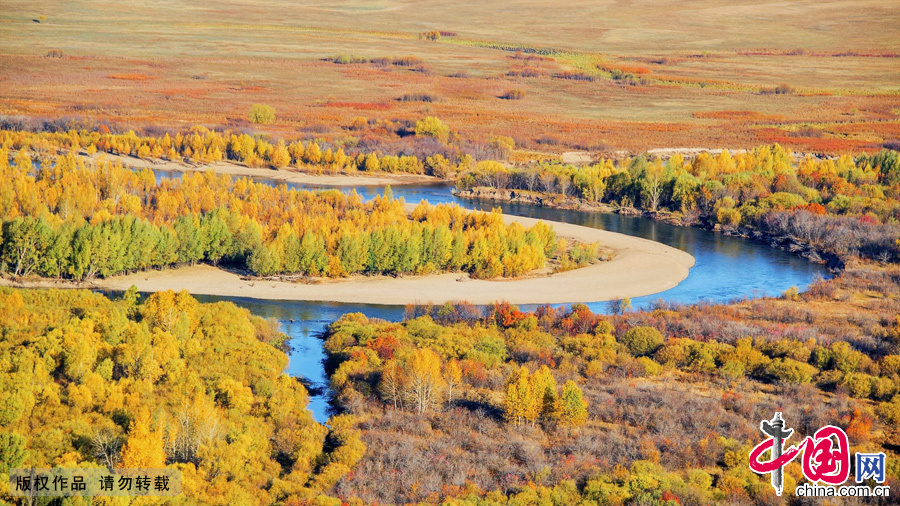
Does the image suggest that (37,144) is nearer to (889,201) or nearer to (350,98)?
(350,98)

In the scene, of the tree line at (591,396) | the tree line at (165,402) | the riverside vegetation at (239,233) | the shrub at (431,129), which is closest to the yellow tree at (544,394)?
the tree line at (591,396)

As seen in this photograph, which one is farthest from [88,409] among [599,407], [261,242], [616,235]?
[616,235]

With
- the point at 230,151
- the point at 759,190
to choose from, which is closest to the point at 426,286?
the point at 759,190

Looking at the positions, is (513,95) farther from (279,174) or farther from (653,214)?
(653,214)

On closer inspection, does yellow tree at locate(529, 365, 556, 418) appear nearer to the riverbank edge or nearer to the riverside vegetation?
the riverside vegetation

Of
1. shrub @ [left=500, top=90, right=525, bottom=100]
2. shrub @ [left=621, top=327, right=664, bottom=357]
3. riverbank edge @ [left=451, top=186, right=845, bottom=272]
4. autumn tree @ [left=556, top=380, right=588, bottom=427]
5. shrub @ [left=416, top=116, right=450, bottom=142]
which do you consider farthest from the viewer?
shrub @ [left=500, top=90, right=525, bottom=100]

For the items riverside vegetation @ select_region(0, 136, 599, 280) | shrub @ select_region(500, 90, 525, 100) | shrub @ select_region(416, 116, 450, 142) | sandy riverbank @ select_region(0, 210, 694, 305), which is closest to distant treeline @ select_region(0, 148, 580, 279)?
riverside vegetation @ select_region(0, 136, 599, 280)

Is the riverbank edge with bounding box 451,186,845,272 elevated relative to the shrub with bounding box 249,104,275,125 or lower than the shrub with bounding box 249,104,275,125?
lower
